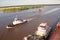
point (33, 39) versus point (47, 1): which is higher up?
point (33, 39)

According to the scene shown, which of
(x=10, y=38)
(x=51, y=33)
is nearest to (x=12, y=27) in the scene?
(x=10, y=38)

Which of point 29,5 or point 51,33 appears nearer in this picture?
point 51,33

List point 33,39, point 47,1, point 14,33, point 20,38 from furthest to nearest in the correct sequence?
point 47,1 → point 14,33 → point 20,38 → point 33,39

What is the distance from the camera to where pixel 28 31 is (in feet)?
6.57

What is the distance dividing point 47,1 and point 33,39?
2805 mm

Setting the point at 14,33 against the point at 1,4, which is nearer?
the point at 14,33

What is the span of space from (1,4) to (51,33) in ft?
8.12

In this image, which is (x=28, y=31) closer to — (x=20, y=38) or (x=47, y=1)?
(x=20, y=38)

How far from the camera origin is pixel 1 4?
4.03 metres

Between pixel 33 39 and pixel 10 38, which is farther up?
pixel 33 39

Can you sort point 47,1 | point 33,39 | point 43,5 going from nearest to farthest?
point 33,39, point 43,5, point 47,1

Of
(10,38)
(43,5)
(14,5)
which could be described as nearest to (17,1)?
(14,5)

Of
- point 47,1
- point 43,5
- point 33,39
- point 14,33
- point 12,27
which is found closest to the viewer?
point 33,39

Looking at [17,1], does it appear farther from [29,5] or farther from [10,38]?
[10,38]
